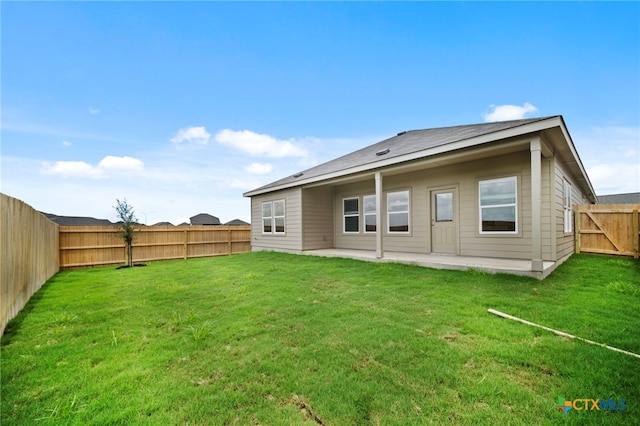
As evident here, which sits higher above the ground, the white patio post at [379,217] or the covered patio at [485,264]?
the white patio post at [379,217]

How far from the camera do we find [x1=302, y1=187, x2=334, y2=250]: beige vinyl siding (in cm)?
1088

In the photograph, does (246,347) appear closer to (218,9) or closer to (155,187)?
(218,9)

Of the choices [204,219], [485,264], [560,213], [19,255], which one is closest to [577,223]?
[560,213]

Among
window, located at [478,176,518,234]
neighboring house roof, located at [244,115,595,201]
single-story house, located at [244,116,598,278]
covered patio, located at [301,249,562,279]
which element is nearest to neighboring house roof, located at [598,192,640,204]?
single-story house, located at [244,116,598,278]

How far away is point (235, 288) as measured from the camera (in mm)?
5574

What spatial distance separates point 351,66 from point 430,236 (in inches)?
320

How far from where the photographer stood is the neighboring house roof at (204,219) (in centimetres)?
2553

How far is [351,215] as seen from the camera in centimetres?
1101

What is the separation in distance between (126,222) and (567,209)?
1479 cm

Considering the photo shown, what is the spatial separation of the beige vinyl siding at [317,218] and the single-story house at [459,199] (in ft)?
0.13

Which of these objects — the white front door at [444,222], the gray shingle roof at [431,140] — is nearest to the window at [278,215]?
the gray shingle roof at [431,140]

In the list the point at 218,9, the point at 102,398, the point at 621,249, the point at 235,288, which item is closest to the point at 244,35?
the point at 218,9

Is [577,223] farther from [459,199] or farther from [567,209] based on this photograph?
[459,199]

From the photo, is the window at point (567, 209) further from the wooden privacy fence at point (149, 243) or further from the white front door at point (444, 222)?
the wooden privacy fence at point (149, 243)
